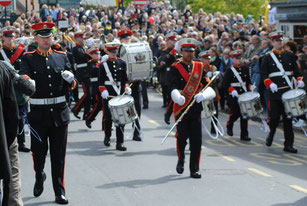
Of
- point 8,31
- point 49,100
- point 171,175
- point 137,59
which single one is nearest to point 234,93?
point 137,59

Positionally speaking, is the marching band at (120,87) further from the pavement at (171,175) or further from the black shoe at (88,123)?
→ the pavement at (171,175)

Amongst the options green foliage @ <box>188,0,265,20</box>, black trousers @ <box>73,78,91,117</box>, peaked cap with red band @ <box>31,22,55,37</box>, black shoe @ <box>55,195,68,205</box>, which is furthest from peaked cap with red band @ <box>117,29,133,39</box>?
green foliage @ <box>188,0,265,20</box>

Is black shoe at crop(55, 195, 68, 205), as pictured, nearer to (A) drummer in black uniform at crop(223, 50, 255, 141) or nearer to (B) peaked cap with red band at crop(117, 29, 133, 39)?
(A) drummer in black uniform at crop(223, 50, 255, 141)

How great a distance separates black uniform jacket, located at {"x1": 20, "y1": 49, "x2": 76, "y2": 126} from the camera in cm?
823

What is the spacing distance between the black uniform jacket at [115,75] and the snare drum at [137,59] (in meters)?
1.47

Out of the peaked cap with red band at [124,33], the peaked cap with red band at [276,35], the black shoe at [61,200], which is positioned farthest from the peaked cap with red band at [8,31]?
the black shoe at [61,200]

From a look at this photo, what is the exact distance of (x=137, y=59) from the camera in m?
14.4

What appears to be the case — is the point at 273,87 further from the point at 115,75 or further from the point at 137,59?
the point at 137,59

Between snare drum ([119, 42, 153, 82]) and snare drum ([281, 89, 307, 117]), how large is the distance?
A: 3.52 meters

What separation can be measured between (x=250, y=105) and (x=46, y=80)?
5.76 metres

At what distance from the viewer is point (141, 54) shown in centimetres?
1447

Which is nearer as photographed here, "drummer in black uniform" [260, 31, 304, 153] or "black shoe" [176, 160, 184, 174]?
"black shoe" [176, 160, 184, 174]

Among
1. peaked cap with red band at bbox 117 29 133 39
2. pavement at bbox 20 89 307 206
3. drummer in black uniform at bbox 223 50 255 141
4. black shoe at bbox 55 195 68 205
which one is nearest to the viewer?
black shoe at bbox 55 195 68 205

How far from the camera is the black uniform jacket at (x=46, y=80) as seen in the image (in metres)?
8.23
